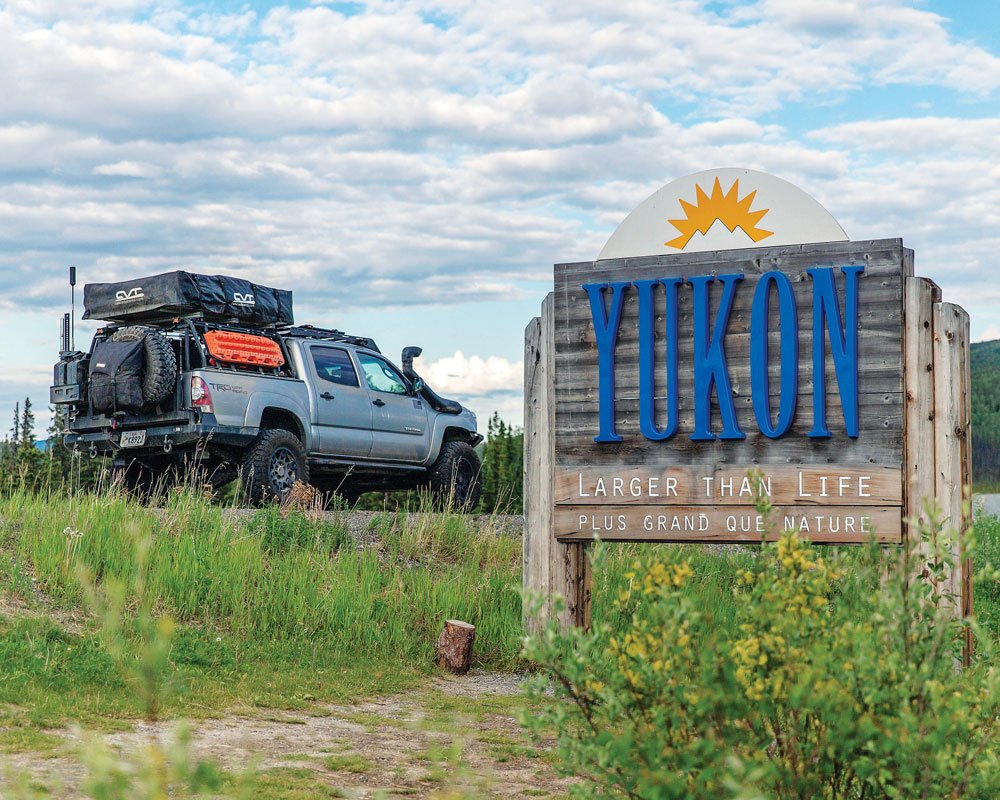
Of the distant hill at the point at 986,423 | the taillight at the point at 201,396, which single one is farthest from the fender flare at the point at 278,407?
the distant hill at the point at 986,423

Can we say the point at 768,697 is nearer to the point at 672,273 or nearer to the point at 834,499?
the point at 834,499

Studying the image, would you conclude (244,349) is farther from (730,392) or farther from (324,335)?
(730,392)

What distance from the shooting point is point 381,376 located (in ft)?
51.8

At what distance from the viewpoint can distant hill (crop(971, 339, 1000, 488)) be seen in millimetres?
63250

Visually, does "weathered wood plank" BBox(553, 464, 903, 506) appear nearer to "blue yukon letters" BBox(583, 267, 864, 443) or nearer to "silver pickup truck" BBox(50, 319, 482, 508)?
"blue yukon letters" BBox(583, 267, 864, 443)

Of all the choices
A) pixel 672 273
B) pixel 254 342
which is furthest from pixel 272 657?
pixel 254 342

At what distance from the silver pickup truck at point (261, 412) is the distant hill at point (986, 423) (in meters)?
36.8

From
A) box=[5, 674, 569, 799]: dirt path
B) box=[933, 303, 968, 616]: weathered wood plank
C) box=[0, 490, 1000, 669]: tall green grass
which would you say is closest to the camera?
box=[5, 674, 569, 799]: dirt path

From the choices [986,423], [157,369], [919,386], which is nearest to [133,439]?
[157,369]

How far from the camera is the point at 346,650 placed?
7.62 meters

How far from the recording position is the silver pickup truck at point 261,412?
13.4m

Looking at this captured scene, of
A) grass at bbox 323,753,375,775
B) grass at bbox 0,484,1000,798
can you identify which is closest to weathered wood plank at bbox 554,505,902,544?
grass at bbox 0,484,1000,798

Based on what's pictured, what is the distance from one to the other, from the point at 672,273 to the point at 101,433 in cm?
903

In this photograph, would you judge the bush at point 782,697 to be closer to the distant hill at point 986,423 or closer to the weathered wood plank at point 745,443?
the weathered wood plank at point 745,443
